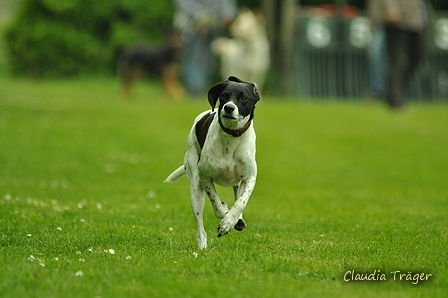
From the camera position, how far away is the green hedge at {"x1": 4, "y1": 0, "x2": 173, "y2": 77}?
27234 millimetres

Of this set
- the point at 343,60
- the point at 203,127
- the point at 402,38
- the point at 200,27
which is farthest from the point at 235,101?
the point at 343,60

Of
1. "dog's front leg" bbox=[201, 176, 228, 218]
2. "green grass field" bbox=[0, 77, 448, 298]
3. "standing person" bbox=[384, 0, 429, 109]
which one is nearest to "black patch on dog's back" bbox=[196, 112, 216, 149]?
"dog's front leg" bbox=[201, 176, 228, 218]

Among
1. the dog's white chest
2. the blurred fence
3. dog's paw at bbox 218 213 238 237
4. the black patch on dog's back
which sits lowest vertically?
the blurred fence

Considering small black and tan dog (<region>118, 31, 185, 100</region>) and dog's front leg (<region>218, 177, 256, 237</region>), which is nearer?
dog's front leg (<region>218, 177, 256, 237</region>)

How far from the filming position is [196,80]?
21.5 meters

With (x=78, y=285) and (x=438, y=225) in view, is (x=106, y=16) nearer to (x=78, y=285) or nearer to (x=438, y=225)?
(x=438, y=225)

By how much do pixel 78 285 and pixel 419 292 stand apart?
225cm

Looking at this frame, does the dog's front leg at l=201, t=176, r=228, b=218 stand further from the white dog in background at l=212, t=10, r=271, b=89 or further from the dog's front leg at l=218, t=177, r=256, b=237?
the white dog in background at l=212, t=10, r=271, b=89

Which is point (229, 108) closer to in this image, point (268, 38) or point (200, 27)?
point (200, 27)

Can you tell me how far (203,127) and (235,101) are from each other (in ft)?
1.96

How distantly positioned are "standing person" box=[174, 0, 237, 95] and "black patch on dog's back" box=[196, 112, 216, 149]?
14816 mm

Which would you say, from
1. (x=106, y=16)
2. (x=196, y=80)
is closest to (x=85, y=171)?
(x=196, y=80)

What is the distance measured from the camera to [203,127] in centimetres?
645

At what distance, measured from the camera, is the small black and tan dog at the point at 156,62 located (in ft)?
70.0
